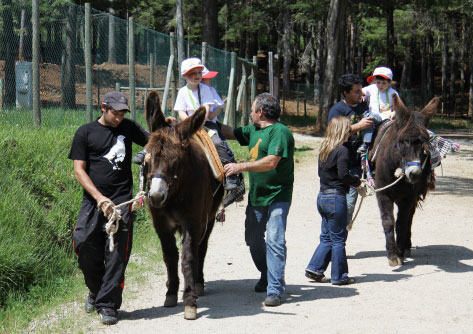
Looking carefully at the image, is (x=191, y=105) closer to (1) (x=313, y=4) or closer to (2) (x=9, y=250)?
(2) (x=9, y=250)

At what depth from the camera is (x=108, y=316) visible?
5.79 m

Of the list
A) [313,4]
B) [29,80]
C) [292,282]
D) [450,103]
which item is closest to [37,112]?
[29,80]

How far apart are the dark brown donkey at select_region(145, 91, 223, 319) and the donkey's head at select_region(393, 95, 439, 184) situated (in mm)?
2792

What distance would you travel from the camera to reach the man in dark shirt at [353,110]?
800cm

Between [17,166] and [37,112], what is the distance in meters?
1.88

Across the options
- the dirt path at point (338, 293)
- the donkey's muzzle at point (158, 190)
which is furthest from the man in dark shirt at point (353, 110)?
the donkey's muzzle at point (158, 190)

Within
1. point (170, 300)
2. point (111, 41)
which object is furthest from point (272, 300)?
point (111, 41)

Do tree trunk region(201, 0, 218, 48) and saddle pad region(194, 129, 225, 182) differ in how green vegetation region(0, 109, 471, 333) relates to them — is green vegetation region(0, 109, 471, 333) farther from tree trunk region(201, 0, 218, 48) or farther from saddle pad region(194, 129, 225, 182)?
tree trunk region(201, 0, 218, 48)

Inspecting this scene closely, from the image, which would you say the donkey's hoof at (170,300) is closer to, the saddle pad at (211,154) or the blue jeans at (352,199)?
the saddle pad at (211,154)

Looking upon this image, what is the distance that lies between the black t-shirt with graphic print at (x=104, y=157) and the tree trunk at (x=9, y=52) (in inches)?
192

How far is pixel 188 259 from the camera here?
19.6 ft

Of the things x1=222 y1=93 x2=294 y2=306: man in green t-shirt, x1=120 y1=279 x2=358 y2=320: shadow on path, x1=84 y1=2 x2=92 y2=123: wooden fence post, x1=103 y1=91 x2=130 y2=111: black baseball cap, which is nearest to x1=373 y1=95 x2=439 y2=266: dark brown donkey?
x1=120 y1=279 x2=358 y2=320: shadow on path

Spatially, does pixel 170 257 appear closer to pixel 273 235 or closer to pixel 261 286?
pixel 273 235

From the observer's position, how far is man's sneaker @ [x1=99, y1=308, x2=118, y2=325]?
5.78 metres
